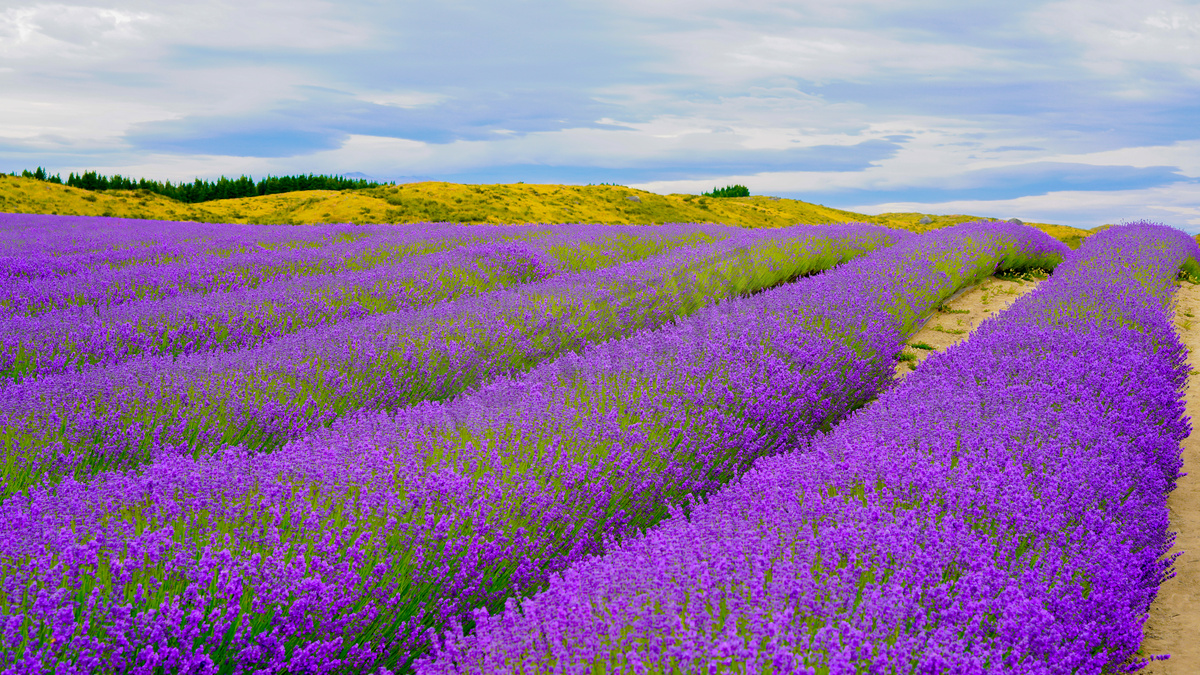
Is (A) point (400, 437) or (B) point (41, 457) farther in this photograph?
(B) point (41, 457)

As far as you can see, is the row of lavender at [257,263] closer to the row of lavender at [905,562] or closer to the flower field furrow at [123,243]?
the flower field furrow at [123,243]

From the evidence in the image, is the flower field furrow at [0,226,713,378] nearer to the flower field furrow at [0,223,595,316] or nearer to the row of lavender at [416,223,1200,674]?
the flower field furrow at [0,223,595,316]

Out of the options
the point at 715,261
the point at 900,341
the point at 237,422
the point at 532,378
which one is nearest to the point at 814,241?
the point at 715,261

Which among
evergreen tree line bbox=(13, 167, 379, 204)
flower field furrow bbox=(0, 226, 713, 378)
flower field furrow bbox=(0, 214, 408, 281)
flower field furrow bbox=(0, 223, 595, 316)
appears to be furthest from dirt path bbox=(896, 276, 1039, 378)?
evergreen tree line bbox=(13, 167, 379, 204)

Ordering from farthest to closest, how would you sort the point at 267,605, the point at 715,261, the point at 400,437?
the point at 715,261 → the point at 400,437 → the point at 267,605

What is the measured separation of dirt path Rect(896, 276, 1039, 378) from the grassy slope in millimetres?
9137

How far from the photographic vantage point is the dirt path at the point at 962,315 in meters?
5.54

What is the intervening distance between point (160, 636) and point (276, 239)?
25.9ft

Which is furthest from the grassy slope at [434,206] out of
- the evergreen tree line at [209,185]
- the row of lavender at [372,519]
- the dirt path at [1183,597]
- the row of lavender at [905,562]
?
the row of lavender at [905,562]

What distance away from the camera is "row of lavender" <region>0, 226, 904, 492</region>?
2.70 metres

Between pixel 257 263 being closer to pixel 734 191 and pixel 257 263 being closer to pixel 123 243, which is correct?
pixel 123 243

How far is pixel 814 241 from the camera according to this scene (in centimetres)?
831

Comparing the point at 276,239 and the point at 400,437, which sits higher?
the point at 276,239

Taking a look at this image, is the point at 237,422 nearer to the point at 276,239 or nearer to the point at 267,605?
the point at 267,605
